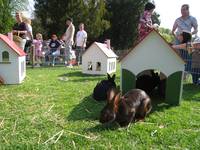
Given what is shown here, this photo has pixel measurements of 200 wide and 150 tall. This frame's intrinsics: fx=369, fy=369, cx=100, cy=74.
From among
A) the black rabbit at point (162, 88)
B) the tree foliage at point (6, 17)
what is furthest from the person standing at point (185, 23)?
the tree foliage at point (6, 17)

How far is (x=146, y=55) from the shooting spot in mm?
5867

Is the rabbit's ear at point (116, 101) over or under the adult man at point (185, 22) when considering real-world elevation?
under

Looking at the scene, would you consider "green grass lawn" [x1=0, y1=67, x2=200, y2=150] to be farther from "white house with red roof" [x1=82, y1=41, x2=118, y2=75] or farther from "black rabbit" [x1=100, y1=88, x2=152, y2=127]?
"white house with red roof" [x1=82, y1=41, x2=118, y2=75]

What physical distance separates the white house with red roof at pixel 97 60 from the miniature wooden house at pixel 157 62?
4.43 meters

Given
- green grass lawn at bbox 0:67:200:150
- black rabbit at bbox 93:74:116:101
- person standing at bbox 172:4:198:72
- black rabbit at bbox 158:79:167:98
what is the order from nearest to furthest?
green grass lawn at bbox 0:67:200:150, black rabbit at bbox 93:74:116:101, black rabbit at bbox 158:79:167:98, person standing at bbox 172:4:198:72

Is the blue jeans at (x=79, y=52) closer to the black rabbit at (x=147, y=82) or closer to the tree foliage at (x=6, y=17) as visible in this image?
the black rabbit at (x=147, y=82)

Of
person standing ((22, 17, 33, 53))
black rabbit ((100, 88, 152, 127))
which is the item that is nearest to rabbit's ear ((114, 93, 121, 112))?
black rabbit ((100, 88, 152, 127))

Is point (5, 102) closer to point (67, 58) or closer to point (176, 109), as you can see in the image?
point (176, 109)

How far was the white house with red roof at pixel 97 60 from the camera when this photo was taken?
10.5 meters

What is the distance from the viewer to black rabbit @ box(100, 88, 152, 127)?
4.26m

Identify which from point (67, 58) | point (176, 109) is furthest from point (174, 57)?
point (67, 58)

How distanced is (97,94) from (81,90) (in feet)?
3.40

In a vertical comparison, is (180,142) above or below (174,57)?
below

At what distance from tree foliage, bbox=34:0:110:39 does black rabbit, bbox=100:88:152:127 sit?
83.9 ft
